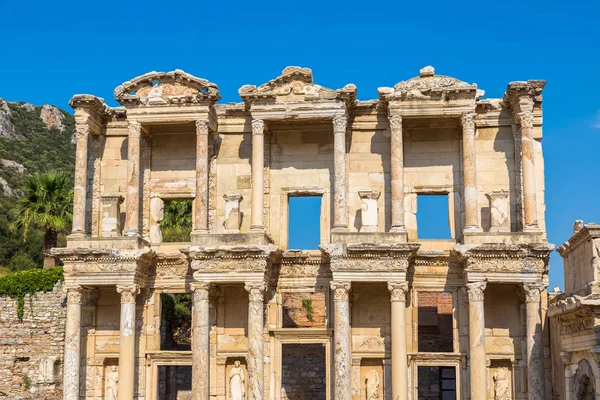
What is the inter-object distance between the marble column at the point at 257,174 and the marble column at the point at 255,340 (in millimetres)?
1628

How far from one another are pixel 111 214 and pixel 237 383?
18.6 feet

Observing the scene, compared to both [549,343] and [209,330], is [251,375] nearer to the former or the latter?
[209,330]

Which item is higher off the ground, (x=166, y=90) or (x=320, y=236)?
(x=166, y=90)

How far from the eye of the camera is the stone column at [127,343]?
21031 mm

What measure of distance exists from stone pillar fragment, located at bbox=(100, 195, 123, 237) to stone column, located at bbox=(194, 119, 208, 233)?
2.28m

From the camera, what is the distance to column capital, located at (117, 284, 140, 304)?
21.2 m

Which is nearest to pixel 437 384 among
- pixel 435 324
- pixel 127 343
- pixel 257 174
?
pixel 435 324

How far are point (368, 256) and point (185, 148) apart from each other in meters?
6.42

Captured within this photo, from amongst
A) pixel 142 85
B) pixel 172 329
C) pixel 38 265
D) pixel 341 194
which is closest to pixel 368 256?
pixel 341 194

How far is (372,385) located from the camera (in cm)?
2142

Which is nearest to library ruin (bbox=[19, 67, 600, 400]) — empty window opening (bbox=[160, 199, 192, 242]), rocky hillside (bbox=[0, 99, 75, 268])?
empty window opening (bbox=[160, 199, 192, 242])

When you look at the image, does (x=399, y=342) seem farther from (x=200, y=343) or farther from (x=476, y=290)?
(x=200, y=343)

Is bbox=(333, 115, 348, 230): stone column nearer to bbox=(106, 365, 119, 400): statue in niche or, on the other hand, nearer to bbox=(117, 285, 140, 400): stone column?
bbox=(117, 285, 140, 400): stone column

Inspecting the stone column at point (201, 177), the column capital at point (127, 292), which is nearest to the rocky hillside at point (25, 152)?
the column capital at point (127, 292)
